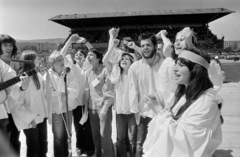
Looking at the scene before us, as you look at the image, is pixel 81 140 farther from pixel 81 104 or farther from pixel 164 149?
pixel 164 149

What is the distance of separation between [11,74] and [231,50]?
175ft

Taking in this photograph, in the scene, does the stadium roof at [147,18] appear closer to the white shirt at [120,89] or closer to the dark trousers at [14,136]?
the white shirt at [120,89]

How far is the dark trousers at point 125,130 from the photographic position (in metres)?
3.53

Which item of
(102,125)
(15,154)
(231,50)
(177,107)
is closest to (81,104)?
(102,125)

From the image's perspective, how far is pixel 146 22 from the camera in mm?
42438

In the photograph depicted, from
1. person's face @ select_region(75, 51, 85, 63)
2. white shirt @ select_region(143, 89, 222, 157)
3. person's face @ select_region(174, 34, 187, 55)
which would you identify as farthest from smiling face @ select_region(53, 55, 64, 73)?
white shirt @ select_region(143, 89, 222, 157)

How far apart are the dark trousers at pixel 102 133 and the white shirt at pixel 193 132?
5.82 feet

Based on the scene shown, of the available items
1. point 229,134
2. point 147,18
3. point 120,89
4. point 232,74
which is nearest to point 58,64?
point 120,89

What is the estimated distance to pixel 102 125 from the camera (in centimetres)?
369

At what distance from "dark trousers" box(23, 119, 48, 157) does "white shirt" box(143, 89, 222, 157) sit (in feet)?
6.95

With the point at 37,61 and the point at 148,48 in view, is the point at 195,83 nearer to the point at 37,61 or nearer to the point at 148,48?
the point at 148,48

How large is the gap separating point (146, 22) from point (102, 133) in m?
40.7

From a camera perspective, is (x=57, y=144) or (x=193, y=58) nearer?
(x=193, y=58)

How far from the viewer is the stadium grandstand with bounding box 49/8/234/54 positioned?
128ft
